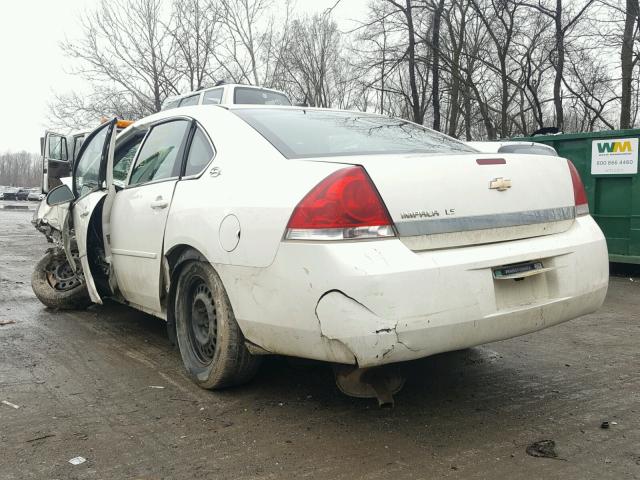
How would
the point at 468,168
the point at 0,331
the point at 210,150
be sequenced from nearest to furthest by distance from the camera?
the point at 468,168 → the point at 210,150 → the point at 0,331

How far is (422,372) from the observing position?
11.9 ft

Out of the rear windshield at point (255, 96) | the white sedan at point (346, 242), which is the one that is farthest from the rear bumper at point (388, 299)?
the rear windshield at point (255, 96)

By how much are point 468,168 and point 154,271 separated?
2033mm

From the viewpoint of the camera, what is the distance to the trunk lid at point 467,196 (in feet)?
8.43

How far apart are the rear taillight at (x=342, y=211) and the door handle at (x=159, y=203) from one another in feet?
4.21

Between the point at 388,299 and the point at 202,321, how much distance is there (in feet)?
4.74

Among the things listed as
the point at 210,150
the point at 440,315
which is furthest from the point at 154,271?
the point at 440,315

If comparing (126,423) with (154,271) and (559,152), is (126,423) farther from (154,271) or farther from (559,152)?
(559,152)

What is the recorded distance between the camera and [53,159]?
10.8m

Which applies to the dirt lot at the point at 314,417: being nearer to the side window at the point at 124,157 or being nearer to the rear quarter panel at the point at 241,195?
the rear quarter panel at the point at 241,195

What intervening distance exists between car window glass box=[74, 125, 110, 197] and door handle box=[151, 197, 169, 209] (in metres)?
0.96

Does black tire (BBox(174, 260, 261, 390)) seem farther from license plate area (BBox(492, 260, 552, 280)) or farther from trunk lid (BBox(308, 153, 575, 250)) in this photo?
license plate area (BBox(492, 260, 552, 280))

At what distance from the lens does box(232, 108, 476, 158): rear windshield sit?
118 inches

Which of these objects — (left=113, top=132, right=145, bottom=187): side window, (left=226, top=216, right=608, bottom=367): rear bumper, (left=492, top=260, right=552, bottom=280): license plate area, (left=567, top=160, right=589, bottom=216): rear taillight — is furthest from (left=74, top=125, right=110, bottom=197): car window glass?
(left=567, top=160, right=589, bottom=216): rear taillight
